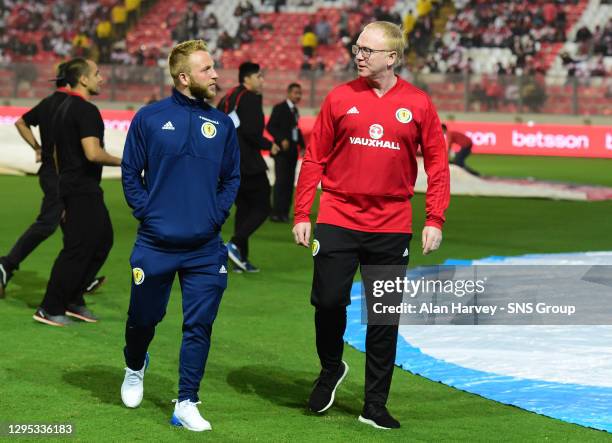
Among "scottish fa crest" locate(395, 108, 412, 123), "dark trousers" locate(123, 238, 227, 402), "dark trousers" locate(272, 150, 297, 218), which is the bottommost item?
"dark trousers" locate(272, 150, 297, 218)

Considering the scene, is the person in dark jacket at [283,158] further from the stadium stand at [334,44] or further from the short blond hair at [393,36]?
the stadium stand at [334,44]

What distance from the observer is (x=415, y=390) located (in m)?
6.77

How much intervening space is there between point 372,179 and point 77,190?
3.14 m

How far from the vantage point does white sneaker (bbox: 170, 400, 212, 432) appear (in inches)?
226

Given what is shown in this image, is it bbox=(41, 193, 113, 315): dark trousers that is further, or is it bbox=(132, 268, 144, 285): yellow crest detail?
bbox=(41, 193, 113, 315): dark trousers

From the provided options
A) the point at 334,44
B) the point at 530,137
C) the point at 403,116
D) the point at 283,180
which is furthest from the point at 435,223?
the point at 334,44

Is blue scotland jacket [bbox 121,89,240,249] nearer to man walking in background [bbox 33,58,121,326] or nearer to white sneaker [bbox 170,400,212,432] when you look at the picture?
white sneaker [bbox 170,400,212,432]

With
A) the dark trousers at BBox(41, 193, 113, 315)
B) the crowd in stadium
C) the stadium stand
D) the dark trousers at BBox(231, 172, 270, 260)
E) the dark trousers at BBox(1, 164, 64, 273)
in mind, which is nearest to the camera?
the dark trousers at BBox(41, 193, 113, 315)

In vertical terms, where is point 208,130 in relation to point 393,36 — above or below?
below

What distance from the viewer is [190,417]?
5742mm

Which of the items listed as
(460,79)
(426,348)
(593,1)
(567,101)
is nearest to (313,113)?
(460,79)

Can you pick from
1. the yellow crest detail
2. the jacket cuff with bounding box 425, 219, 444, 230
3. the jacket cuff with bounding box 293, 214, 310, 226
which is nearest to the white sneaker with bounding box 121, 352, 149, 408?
the yellow crest detail

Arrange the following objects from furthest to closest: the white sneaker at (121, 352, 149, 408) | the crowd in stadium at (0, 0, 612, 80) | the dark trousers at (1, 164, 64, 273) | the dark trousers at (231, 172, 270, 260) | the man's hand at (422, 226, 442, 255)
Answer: the crowd in stadium at (0, 0, 612, 80), the dark trousers at (231, 172, 270, 260), the dark trousers at (1, 164, 64, 273), the white sneaker at (121, 352, 149, 408), the man's hand at (422, 226, 442, 255)

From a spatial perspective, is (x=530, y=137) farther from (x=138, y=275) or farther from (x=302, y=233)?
(x=138, y=275)
